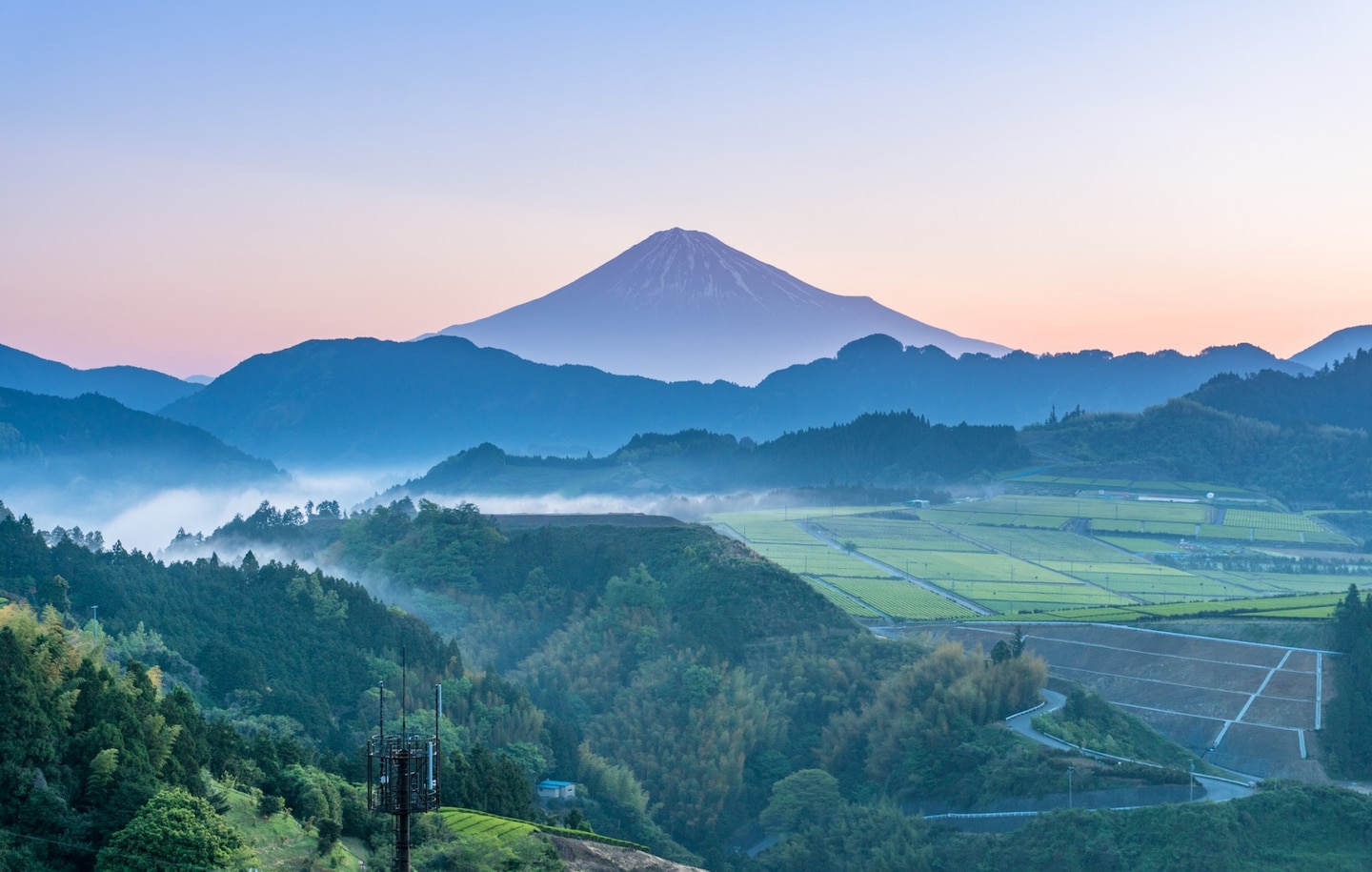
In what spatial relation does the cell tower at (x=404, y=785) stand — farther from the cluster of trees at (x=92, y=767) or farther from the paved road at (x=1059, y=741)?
the paved road at (x=1059, y=741)

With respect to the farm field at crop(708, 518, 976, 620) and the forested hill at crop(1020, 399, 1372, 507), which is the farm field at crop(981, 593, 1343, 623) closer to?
the farm field at crop(708, 518, 976, 620)

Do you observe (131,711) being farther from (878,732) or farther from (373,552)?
(373,552)

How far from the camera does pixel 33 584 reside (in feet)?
201

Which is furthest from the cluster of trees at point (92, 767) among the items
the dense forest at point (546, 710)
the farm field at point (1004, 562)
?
the farm field at point (1004, 562)

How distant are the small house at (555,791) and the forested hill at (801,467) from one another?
11409cm

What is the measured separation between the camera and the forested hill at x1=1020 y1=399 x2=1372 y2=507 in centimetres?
15275

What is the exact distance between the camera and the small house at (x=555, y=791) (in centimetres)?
5838

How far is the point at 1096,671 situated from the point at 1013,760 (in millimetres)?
18607

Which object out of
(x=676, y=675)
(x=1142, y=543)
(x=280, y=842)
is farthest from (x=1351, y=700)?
(x=1142, y=543)

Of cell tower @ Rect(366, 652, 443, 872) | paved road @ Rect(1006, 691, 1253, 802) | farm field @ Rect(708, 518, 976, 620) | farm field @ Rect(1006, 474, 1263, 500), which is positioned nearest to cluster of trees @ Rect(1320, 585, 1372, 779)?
paved road @ Rect(1006, 691, 1253, 802)

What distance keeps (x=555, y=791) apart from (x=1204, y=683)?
105 feet

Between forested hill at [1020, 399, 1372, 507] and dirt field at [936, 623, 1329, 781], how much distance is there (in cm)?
8103

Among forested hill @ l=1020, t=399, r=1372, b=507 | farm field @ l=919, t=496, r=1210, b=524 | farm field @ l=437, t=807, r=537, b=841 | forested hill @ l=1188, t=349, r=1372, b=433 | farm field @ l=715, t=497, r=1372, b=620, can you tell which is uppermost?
forested hill @ l=1188, t=349, r=1372, b=433

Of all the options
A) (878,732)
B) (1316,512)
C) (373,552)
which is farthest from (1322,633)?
(1316,512)
